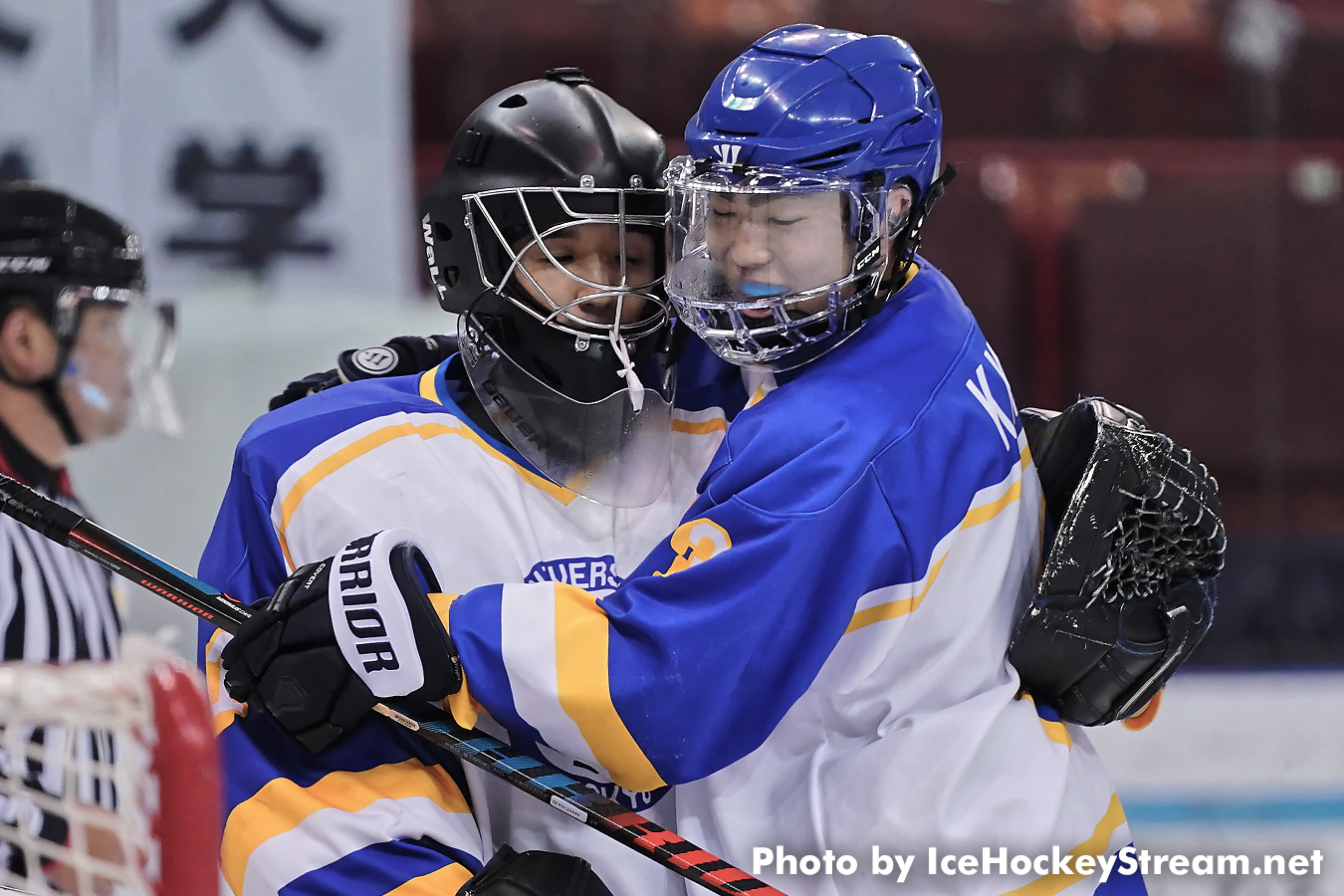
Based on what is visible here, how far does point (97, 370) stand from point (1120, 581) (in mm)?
2157

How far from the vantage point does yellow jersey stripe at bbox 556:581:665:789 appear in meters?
1.44

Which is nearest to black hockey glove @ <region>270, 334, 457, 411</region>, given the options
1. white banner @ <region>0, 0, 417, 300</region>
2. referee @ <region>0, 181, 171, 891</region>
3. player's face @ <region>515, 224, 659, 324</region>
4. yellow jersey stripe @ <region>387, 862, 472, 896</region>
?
player's face @ <region>515, 224, 659, 324</region>

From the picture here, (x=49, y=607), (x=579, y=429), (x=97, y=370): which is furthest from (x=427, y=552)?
(x=97, y=370)

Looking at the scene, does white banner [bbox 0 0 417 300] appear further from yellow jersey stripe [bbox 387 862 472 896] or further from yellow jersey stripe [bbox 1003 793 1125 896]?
yellow jersey stripe [bbox 1003 793 1125 896]

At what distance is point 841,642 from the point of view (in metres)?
1.55

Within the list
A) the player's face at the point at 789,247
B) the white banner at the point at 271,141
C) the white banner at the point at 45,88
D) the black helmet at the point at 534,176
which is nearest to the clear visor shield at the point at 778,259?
the player's face at the point at 789,247

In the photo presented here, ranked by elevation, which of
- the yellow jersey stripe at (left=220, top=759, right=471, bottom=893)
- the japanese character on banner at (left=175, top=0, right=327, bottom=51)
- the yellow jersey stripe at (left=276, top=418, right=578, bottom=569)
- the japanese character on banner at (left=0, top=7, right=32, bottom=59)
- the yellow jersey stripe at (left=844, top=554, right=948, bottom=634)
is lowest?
the yellow jersey stripe at (left=220, top=759, right=471, bottom=893)

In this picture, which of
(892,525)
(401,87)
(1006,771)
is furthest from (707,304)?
(401,87)

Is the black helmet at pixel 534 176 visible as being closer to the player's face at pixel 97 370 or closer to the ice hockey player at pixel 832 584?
the ice hockey player at pixel 832 584

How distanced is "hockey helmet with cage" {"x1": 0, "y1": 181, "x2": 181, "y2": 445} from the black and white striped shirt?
144 millimetres

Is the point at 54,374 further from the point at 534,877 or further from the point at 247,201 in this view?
the point at 534,877

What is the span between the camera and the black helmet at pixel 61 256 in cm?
270

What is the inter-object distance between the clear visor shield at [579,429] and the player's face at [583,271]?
0.10 m

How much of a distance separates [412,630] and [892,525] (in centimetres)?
51
